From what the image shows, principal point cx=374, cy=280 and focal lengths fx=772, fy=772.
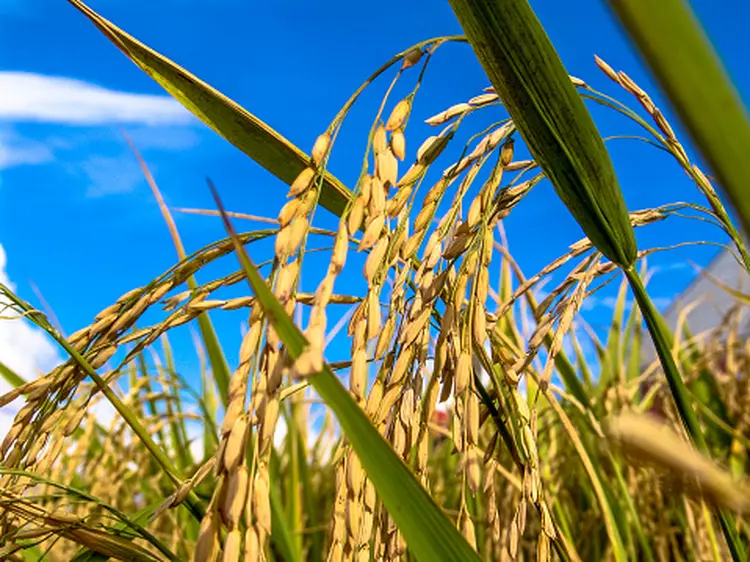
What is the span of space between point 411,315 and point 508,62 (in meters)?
0.20

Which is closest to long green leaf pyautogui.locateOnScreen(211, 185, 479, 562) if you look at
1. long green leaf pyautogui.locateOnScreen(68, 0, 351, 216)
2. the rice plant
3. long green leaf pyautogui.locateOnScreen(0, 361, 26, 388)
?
the rice plant

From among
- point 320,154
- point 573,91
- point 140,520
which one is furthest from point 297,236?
point 140,520

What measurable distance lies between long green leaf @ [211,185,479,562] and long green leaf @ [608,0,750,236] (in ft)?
0.66

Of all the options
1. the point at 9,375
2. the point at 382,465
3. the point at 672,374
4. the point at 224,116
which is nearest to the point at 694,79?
the point at 382,465

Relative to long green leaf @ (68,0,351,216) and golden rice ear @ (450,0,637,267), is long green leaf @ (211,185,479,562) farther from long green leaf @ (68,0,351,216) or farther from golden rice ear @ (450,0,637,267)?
long green leaf @ (68,0,351,216)

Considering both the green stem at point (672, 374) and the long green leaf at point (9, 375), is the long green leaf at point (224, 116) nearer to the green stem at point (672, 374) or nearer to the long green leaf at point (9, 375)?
the green stem at point (672, 374)

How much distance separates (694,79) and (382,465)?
248 millimetres

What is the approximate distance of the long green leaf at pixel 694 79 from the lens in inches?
8.2

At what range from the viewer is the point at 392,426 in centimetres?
55

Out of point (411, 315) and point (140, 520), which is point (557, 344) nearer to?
point (411, 315)

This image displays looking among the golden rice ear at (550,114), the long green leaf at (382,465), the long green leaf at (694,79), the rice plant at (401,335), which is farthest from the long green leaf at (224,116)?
the long green leaf at (694,79)

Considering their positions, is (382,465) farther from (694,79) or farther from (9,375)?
(9,375)

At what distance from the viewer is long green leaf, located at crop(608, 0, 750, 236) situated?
207 mm

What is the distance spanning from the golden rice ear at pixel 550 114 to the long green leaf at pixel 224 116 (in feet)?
0.89
